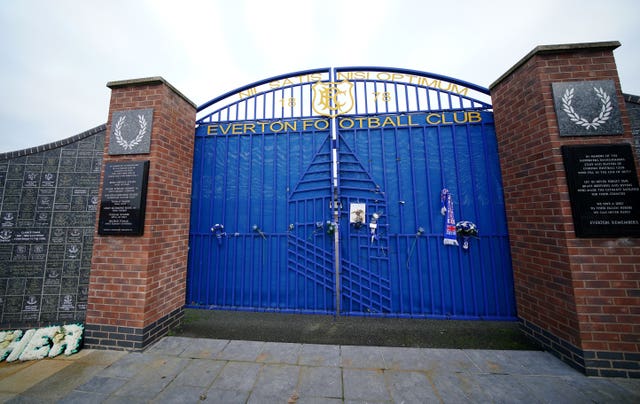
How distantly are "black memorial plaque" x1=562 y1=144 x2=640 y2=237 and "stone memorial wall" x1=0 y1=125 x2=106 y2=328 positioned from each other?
6806mm

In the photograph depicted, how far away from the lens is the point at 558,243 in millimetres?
2723

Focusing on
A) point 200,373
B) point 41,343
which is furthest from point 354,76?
point 41,343

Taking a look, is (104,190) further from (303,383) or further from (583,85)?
(583,85)

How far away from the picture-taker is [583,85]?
286cm

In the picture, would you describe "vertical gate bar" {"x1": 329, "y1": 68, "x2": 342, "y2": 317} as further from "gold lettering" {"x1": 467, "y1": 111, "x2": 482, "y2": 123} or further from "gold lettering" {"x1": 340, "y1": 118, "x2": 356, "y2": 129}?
"gold lettering" {"x1": 467, "y1": 111, "x2": 482, "y2": 123}

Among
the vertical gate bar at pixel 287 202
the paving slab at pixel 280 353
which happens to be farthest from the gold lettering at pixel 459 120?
the paving slab at pixel 280 353

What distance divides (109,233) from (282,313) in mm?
2796

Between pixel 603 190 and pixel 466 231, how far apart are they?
4.83 ft

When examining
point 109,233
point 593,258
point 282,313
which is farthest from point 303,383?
point 593,258

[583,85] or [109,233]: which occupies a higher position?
[583,85]

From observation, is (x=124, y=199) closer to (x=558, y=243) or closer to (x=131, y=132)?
(x=131, y=132)

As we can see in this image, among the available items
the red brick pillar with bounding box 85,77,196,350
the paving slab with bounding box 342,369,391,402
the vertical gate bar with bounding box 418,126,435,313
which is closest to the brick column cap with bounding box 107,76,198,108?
the red brick pillar with bounding box 85,77,196,350

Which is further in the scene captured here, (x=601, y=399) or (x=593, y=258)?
(x=593, y=258)

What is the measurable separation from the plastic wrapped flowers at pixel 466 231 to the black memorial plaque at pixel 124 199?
4661mm
